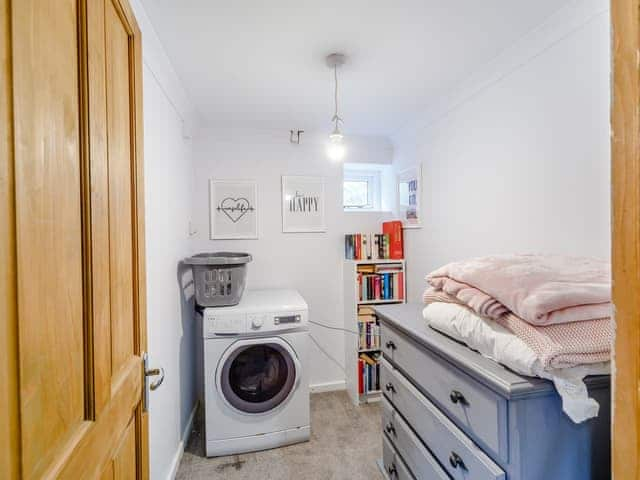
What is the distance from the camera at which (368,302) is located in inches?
106

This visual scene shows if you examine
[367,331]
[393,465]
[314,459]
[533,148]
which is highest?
[533,148]

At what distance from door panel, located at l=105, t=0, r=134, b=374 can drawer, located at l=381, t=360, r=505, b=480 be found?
3.60ft

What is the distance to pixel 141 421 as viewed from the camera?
0.95 m

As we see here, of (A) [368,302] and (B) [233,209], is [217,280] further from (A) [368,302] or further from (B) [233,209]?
(A) [368,302]

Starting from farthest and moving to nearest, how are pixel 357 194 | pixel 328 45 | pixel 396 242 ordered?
pixel 357 194 → pixel 396 242 → pixel 328 45

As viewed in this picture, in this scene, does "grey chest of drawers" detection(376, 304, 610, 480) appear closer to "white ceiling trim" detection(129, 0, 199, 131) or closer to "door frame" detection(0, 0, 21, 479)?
"door frame" detection(0, 0, 21, 479)

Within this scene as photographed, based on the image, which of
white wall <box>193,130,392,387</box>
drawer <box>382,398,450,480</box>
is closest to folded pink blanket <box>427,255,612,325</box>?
drawer <box>382,398,450,480</box>

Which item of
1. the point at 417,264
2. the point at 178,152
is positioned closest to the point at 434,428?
the point at 417,264

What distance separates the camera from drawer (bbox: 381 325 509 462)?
94 centimetres

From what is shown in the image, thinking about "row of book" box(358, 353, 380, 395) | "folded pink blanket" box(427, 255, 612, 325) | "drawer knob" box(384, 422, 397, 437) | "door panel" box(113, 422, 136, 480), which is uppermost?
"folded pink blanket" box(427, 255, 612, 325)

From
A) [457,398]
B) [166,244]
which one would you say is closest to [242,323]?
[166,244]

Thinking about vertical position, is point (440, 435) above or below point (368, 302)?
below

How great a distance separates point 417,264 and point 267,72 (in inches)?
69.4

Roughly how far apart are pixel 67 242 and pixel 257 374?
1.84 meters
